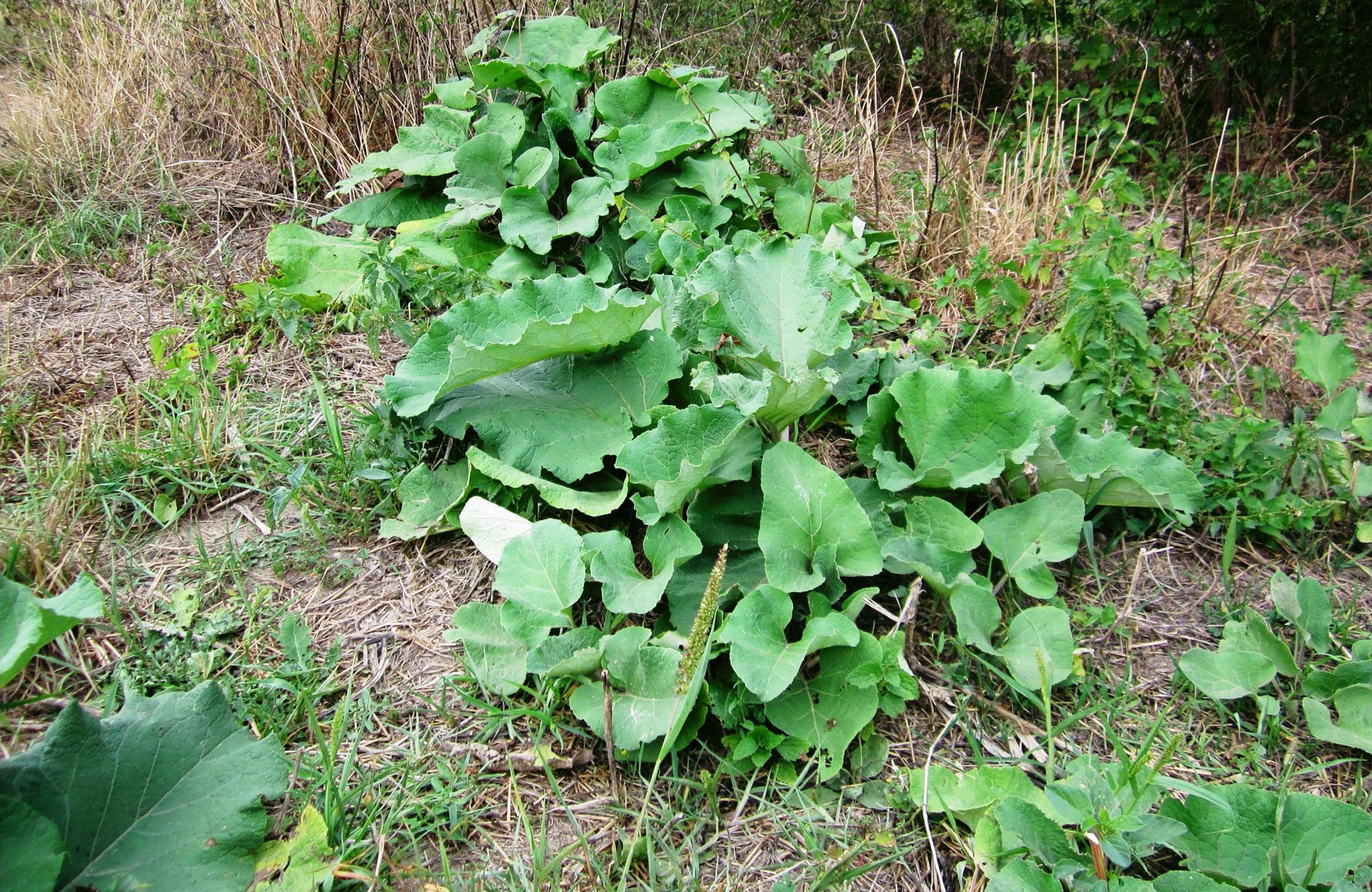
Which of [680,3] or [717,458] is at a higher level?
[680,3]

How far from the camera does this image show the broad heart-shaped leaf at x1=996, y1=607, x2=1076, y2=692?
167 centimetres

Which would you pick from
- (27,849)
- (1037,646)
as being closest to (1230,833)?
(1037,646)

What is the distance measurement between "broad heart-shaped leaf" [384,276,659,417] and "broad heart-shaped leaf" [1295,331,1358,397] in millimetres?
1718

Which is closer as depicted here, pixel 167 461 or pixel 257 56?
pixel 167 461

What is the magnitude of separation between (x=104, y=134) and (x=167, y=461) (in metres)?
1.81

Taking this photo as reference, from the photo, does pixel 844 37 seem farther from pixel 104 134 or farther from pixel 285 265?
Answer: pixel 104 134

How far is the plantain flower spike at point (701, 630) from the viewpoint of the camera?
1.34 meters

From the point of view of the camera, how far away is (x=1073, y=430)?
1971 mm

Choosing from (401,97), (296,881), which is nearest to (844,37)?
(401,97)

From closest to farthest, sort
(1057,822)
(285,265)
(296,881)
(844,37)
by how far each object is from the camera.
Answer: (296,881), (1057,822), (285,265), (844,37)

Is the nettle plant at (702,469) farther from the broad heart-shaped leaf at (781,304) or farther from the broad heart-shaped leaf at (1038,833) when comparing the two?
the broad heart-shaped leaf at (1038,833)

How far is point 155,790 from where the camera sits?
1307 mm

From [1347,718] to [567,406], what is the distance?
5.61 feet

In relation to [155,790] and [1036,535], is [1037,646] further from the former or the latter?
[155,790]
